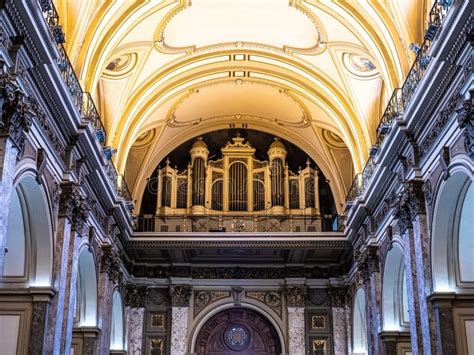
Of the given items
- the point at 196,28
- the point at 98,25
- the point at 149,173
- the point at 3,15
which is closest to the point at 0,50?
the point at 3,15

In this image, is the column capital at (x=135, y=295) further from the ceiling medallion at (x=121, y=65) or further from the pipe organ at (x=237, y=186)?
the ceiling medallion at (x=121, y=65)

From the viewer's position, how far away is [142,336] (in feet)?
63.2

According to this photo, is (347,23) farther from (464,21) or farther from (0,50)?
(0,50)

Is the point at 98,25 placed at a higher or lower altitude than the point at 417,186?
higher

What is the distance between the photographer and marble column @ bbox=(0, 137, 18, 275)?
856cm

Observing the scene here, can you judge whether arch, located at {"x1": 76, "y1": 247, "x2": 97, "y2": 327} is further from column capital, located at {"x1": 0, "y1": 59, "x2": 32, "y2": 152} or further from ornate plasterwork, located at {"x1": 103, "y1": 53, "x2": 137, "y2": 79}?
column capital, located at {"x1": 0, "y1": 59, "x2": 32, "y2": 152}

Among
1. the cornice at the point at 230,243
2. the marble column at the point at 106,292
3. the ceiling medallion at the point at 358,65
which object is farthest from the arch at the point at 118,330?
the ceiling medallion at the point at 358,65

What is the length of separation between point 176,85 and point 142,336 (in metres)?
6.86

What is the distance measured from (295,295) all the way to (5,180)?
1218 centimetres

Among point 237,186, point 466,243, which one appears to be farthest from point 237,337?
point 466,243

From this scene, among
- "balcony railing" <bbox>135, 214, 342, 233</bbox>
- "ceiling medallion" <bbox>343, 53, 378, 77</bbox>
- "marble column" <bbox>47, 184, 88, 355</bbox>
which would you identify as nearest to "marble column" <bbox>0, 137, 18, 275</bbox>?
"marble column" <bbox>47, 184, 88, 355</bbox>

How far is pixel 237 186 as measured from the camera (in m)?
19.8

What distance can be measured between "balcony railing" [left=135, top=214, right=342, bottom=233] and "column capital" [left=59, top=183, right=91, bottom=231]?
6056mm

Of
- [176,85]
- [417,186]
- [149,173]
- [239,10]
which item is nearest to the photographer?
[417,186]
